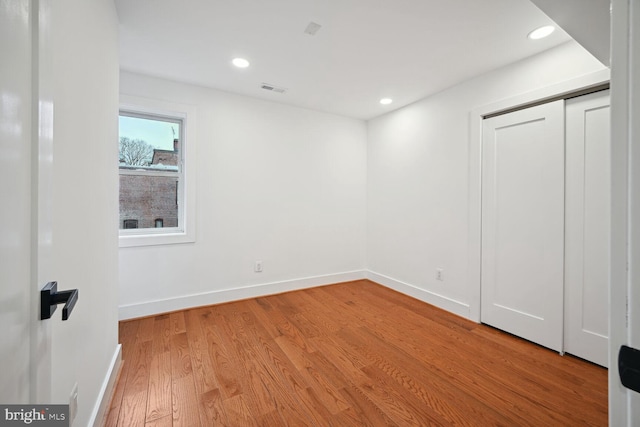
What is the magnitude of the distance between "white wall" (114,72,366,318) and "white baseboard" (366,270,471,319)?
388 mm

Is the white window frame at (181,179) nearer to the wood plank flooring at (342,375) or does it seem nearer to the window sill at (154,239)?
the window sill at (154,239)

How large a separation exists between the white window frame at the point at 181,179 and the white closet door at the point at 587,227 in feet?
11.3

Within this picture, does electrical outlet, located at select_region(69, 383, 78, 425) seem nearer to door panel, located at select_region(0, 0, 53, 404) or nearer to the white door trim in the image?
door panel, located at select_region(0, 0, 53, 404)

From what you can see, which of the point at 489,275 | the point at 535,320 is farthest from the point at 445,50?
the point at 535,320

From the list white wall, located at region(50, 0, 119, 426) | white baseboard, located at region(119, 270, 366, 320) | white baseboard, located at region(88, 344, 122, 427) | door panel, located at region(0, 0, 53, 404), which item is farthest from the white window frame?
door panel, located at region(0, 0, 53, 404)

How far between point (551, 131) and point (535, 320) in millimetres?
1574

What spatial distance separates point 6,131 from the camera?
0.50 meters

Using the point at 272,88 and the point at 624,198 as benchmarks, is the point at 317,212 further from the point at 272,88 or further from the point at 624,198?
the point at 624,198

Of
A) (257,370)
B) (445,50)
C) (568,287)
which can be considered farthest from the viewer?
(445,50)

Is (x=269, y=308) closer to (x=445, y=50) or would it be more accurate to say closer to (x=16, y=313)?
(x=16, y=313)

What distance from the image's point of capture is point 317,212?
3.71 m

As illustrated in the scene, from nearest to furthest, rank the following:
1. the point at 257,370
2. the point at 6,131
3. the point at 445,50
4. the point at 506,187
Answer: the point at 6,131 < the point at 257,370 < the point at 445,50 < the point at 506,187

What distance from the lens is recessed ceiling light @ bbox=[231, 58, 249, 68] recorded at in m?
2.38

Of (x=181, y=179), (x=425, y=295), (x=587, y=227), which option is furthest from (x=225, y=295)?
(x=587, y=227)
